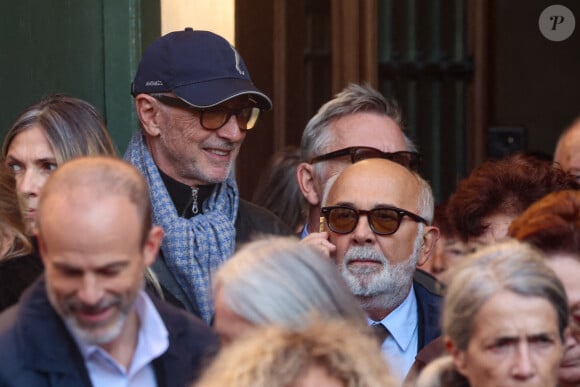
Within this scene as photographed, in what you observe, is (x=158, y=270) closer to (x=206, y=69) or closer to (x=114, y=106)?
(x=206, y=69)

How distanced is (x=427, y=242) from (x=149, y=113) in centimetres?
98

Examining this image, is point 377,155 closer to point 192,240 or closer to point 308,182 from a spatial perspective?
point 308,182

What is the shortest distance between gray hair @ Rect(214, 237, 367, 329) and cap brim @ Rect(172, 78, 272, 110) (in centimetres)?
128

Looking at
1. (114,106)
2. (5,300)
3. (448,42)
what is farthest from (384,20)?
(5,300)

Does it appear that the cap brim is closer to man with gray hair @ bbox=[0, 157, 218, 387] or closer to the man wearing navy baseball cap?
the man wearing navy baseball cap

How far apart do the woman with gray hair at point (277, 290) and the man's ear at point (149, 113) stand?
1.40m

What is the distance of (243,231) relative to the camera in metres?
5.49

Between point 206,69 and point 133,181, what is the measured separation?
140 centimetres

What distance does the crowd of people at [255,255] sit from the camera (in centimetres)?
386

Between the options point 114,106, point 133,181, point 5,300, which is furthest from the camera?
point 114,106

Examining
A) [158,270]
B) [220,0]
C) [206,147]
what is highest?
[220,0]

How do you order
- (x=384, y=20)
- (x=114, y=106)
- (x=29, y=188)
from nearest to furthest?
(x=29, y=188) → (x=114, y=106) → (x=384, y=20)

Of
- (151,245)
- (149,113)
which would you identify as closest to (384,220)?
(149,113)

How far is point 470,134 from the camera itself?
8.27m
